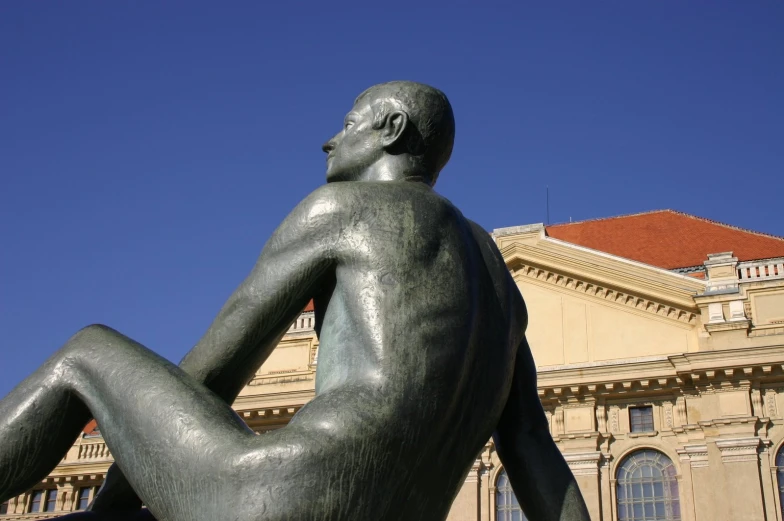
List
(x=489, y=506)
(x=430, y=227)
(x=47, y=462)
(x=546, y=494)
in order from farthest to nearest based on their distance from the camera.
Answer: (x=489, y=506) → (x=546, y=494) → (x=430, y=227) → (x=47, y=462)

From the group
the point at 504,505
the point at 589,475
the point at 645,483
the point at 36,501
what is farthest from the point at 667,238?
the point at 36,501

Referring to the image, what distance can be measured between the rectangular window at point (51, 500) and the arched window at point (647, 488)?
15.2 meters

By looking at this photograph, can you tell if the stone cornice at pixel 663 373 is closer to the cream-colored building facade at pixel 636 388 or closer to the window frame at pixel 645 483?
the cream-colored building facade at pixel 636 388

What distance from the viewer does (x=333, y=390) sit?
163cm

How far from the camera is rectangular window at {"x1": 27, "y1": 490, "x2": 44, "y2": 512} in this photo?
26170 mm

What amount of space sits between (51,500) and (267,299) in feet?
88.3

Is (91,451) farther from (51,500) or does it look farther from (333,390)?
(333,390)

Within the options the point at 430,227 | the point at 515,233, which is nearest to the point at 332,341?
the point at 430,227

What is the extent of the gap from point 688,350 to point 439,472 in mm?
23164

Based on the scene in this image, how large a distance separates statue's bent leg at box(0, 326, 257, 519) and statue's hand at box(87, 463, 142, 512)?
0.41 ft

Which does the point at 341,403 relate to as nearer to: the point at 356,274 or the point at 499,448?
the point at 356,274

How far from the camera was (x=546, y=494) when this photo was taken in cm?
197

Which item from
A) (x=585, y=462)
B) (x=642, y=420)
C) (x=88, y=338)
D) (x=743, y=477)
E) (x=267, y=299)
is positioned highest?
(x=642, y=420)

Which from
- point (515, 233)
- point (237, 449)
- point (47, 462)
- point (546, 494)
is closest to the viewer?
point (237, 449)
